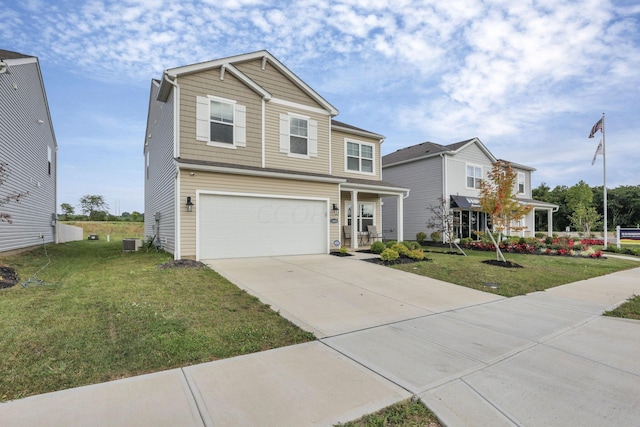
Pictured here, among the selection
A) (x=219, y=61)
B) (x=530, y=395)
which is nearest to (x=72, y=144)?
(x=219, y=61)

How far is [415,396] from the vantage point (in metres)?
2.63

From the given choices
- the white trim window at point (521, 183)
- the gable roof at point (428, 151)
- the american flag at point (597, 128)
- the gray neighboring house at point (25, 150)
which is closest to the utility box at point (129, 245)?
the gray neighboring house at point (25, 150)

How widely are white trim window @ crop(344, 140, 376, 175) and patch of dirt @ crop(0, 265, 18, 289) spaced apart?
Answer: 11722 millimetres

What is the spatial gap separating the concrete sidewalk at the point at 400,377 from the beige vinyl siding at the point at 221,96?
6.64 meters

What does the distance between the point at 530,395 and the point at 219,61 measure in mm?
11616

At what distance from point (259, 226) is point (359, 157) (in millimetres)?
6699

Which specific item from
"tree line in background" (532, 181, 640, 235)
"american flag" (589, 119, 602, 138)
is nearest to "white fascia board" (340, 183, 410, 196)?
"american flag" (589, 119, 602, 138)

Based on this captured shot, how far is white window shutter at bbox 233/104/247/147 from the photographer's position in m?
10.9

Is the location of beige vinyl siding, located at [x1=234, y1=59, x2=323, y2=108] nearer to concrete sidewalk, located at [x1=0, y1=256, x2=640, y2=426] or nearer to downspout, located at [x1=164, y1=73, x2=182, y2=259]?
downspout, located at [x1=164, y1=73, x2=182, y2=259]

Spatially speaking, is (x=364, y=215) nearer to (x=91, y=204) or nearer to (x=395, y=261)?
(x=395, y=261)

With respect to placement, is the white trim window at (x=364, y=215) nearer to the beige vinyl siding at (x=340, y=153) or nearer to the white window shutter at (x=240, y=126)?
Answer: the beige vinyl siding at (x=340, y=153)

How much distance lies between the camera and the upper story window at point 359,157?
14906 millimetres

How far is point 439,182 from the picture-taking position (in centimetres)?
1909

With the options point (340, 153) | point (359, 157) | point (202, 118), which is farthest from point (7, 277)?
point (359, 157)
